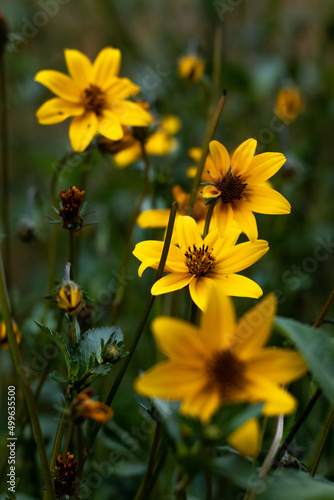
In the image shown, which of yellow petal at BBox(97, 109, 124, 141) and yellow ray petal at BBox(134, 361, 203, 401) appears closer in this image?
yellow ray petal at BBox(134, 361, 203, 401)

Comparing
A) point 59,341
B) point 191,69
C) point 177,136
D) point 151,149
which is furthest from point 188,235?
point 177,136

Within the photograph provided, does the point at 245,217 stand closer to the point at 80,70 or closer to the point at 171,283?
the point at 171,283

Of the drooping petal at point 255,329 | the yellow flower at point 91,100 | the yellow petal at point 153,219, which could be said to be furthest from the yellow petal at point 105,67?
the drooping petal at point 255,329

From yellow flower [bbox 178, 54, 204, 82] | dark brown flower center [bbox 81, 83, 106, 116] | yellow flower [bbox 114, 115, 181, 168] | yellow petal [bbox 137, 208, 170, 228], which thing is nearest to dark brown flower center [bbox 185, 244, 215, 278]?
yellow petal [bbox 137, 208, 170, 228]

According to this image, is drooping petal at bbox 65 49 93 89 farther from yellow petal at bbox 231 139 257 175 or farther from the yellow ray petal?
the yellow ray petal

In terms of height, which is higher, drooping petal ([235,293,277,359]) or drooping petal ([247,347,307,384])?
drooping petal ([235,293,277,359])

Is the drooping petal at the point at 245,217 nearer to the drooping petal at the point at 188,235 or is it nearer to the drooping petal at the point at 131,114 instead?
the drooping petal at the point at 188,235

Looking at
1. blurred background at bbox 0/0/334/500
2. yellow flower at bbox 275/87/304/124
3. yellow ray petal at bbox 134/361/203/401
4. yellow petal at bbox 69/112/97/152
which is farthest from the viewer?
yellow flower at bbox 275/87/304/124
